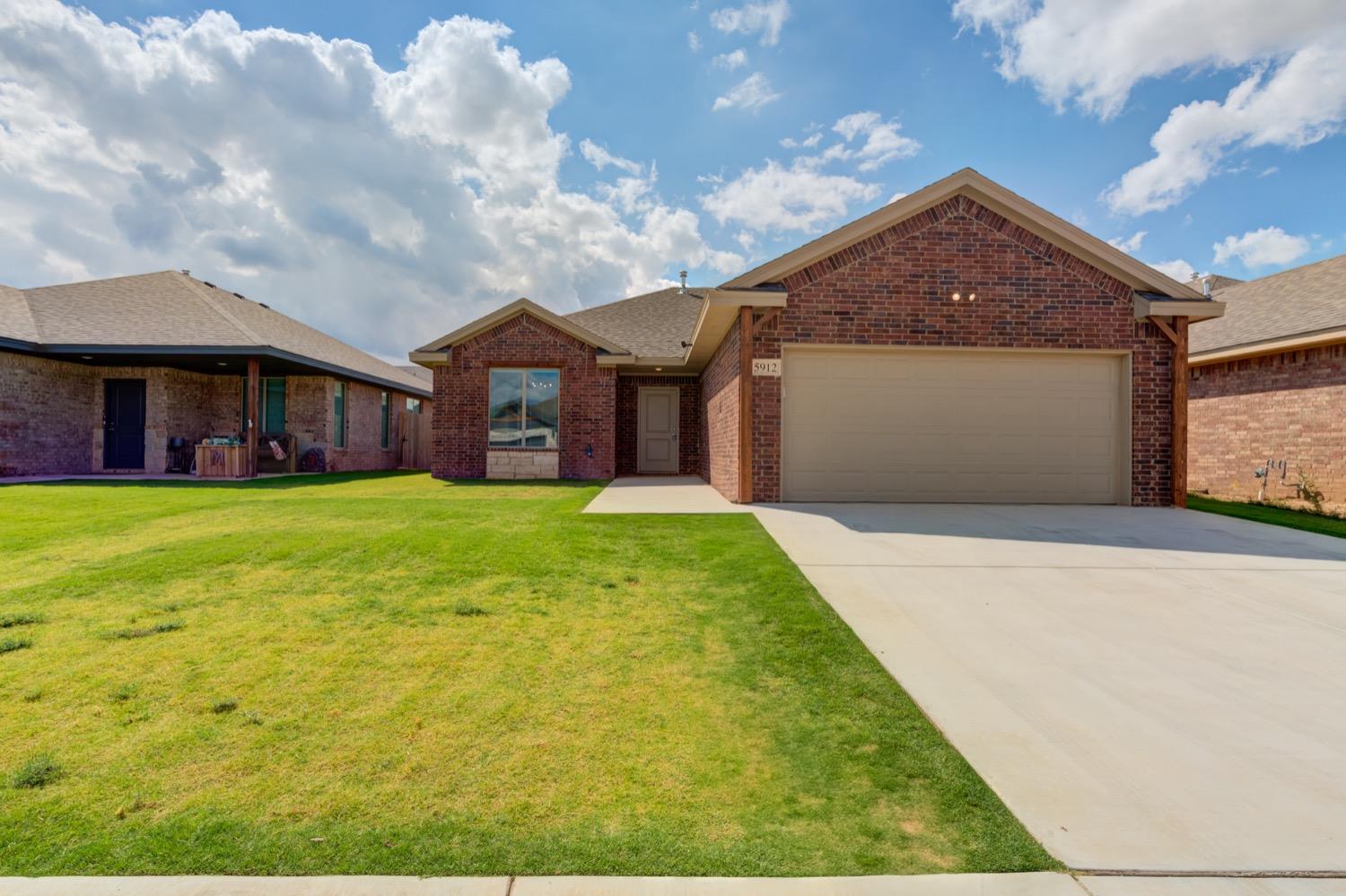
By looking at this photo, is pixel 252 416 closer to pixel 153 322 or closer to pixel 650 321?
pixel 153 322

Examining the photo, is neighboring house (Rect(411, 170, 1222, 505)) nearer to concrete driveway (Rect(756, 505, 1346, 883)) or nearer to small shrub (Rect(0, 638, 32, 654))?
concrete driveway (Rect(756, 505, 1346, 883))

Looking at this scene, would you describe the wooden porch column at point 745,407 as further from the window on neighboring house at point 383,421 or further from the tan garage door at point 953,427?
the window on neighboring house at point 383,421

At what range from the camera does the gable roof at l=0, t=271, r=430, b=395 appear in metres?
13.4

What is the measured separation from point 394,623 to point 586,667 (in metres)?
1.52

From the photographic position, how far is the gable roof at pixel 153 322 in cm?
1339

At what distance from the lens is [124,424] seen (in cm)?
1538

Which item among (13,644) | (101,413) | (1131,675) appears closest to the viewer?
(1131,675)

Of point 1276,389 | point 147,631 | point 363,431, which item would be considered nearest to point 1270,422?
point 1276,389

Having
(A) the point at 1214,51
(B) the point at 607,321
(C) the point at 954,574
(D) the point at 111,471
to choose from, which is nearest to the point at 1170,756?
(C) the point at 954,574

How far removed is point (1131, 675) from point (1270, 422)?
1222 cm

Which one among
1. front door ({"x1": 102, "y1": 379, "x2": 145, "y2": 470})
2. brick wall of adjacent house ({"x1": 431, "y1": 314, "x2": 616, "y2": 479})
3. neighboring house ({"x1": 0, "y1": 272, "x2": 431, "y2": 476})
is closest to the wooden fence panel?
neighboring house ({"x1": 0, "y1": 272, "x2": 431, "y2": 476})

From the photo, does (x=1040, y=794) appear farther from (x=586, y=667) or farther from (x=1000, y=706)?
(x=586, y=667)

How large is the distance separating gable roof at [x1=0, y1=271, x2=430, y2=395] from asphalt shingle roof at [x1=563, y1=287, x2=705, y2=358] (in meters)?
7.07

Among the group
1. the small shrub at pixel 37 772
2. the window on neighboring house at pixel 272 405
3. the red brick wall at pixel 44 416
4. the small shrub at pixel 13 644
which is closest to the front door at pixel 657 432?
the window on neighboring house at pixel 272 405
